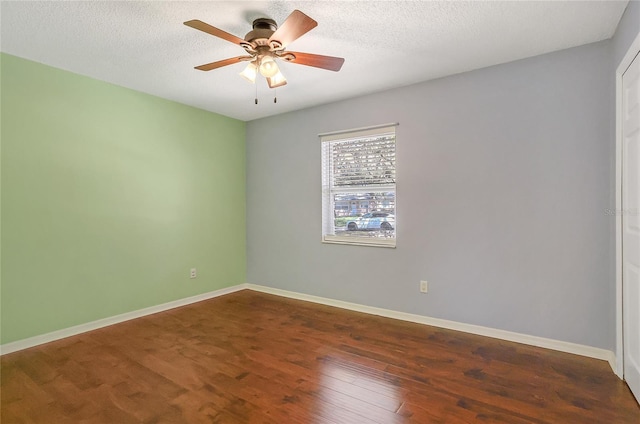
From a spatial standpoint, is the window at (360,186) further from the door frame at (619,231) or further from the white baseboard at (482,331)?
the door frame at (619,231)

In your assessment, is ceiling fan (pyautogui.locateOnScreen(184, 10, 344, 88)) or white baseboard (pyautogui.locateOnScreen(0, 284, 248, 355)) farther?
white baseboard (pyautogui.locateOnScreen(0, 284, 248, 355))

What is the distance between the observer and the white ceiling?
202 cm

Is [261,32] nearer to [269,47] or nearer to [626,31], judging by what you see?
[269,47]

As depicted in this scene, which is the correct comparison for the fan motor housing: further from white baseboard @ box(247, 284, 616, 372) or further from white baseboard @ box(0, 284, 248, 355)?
→ white baseboard @ box(0, 284, 248, 355)

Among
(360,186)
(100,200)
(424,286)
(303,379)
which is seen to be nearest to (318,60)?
(360,186)

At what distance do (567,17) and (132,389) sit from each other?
3.79m

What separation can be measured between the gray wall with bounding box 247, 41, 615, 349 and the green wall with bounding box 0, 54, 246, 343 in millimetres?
1623

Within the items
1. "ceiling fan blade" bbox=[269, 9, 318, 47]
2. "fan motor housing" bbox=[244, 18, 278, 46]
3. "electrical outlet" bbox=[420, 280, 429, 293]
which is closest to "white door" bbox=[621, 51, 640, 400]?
"electrical outlet" bbox=[420, 280, 429, 293]

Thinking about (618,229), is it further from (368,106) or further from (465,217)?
(368,106)

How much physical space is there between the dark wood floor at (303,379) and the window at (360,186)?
3.46 feet

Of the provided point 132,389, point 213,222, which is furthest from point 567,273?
point 213,222

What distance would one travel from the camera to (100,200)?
10.4 feet

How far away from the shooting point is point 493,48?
252 cm

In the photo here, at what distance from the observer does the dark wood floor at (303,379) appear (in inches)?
70.7
